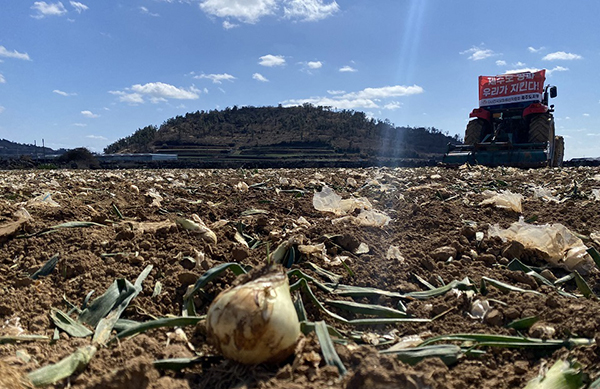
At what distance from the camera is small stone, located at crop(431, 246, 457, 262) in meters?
2.04

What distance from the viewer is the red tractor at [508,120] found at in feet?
38.1

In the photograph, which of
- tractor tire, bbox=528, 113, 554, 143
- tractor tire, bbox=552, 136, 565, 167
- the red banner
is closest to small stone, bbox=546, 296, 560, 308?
tractor tire, bbox=528, 113, 554, 143

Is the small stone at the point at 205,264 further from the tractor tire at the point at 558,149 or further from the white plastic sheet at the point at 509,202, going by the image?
the tractor tire at the point at 558,149

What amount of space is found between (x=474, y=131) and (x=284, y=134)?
36.1 m

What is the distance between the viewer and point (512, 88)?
43.6ft

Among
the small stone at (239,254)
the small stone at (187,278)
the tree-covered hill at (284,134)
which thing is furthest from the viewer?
the tree-covered hill at (284,134)

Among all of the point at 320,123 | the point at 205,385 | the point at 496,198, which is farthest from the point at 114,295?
the point at 320,123

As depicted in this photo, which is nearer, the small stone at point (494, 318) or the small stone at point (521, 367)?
the small stone at point (521, 367)

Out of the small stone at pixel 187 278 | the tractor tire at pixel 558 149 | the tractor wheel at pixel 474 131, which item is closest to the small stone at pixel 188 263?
the small stone at pixel 187 278

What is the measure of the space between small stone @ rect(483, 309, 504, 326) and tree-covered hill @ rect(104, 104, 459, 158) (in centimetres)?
3728

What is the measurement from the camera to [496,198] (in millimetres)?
3352

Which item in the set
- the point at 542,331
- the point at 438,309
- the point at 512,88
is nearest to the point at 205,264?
the point at 438,309

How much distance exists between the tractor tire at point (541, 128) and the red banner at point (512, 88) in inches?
36.7

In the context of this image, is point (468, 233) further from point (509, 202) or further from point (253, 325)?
point (253, 325)
